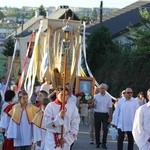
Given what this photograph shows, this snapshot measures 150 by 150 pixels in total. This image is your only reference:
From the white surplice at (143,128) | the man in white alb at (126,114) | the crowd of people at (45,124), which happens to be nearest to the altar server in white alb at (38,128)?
the crowd of people at (45,124)

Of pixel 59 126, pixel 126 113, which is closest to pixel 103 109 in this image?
pixel 126 113

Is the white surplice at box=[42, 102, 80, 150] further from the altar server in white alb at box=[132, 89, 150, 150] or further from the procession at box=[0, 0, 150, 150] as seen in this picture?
the altar server in white alb at box=[132, 89, 150, 150]

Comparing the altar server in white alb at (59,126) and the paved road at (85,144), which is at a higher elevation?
the altar server in white alb at (59,126)

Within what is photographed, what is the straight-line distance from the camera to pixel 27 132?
13.7m

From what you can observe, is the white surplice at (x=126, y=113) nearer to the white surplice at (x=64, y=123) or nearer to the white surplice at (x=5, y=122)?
the white surplice at (x=5, y=122)

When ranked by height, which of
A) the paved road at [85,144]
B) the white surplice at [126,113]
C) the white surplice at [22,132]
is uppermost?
the white surplice at [126,113]

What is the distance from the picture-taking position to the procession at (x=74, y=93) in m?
13.0

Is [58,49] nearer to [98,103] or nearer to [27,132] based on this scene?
[98,103]

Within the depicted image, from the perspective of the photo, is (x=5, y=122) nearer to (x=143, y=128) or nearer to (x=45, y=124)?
(x=45, y=124)

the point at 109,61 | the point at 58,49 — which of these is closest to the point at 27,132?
the point at 58,49

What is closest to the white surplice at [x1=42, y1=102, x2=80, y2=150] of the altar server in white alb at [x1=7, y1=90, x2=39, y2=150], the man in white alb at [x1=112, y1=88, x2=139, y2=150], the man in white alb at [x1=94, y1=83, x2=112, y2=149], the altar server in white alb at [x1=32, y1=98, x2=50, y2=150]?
the altar server in white alb at [x1=32, y1=98, x2=50, y2=150]

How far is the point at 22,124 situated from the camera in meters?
13.7

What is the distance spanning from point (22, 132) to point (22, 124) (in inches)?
5.7

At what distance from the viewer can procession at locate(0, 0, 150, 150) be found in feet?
42.7
